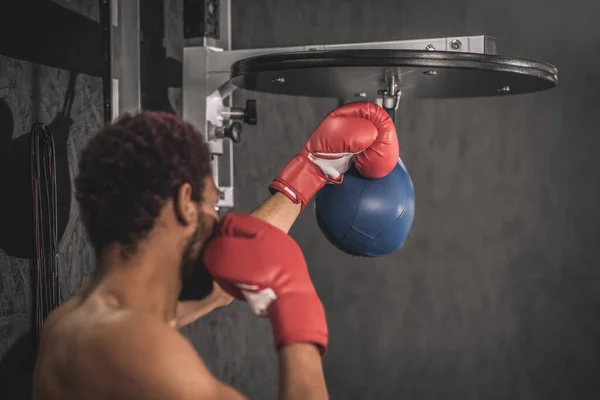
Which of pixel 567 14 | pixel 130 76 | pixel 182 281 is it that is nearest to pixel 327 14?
pixel 567 14

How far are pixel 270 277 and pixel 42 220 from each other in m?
1.02

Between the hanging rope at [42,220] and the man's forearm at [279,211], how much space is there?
0.61 m

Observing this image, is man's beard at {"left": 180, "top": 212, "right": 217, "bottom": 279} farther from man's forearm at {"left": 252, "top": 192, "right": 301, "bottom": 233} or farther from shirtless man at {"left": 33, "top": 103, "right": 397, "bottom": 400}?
man's forearm at {"left": 252, "top": 192, "right": 301, "bottom": 233}


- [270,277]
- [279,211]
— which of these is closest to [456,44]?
[279,211]

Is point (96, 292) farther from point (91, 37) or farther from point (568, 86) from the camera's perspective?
point (568, 86)

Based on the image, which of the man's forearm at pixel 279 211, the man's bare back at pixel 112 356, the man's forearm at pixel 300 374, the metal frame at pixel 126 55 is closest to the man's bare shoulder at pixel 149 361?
the man's bare back at pixel 112 356

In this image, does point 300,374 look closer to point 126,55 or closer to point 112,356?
point 112,356

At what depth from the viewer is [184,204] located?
3.97ft

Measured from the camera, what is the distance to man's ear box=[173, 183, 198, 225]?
1.20 m

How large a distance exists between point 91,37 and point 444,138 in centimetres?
159

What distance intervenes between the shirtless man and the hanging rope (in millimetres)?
756

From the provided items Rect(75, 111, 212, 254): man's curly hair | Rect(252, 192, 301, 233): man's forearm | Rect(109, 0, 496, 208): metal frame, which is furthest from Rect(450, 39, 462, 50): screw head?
Rect(75, 111, 212, 254): man's curly hair

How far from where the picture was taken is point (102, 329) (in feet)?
3.69

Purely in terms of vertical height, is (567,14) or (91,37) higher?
(567,14)
